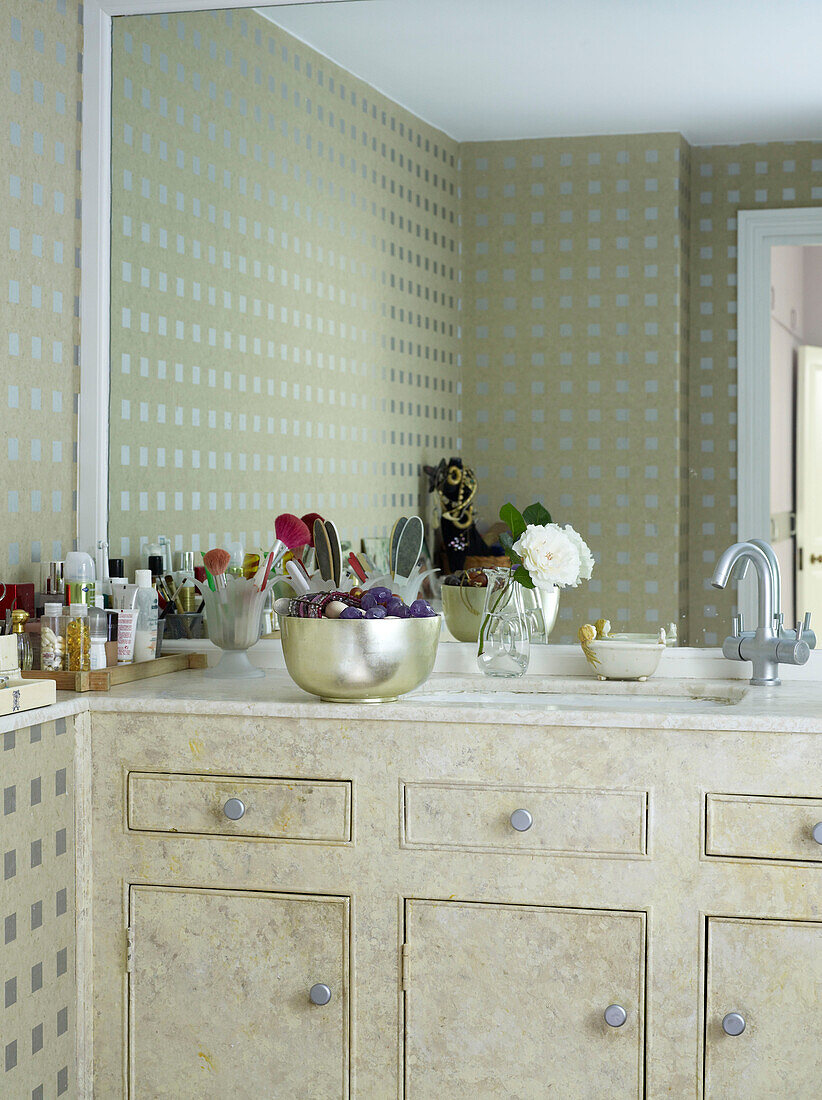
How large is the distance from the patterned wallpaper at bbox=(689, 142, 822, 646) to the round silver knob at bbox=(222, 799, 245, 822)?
2.89ft

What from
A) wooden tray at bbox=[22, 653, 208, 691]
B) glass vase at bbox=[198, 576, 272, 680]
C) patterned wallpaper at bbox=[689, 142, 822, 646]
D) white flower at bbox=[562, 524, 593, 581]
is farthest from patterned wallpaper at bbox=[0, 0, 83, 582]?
patterned wallpaper at bbox=[689, 142, 822, 646]

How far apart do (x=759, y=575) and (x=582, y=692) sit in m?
0.38

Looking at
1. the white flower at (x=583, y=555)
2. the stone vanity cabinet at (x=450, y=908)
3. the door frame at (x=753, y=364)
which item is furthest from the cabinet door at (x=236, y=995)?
the door frame at (x=753, y=364)

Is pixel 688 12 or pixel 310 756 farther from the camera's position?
pixel 688 12

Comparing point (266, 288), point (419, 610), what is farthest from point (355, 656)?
point (266, 288)

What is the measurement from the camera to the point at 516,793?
175cm

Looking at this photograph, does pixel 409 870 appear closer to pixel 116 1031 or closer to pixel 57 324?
pixel 116 1031

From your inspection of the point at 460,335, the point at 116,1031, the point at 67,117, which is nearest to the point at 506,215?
the point at 460,335

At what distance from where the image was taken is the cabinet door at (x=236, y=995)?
1.82 meters

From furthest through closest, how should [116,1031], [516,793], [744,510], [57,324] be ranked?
[57,324], [744,510], [116,1031], [516,793]

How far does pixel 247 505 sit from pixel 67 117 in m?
0.84

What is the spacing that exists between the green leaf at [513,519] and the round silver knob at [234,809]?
72 cm

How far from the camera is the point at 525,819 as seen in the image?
5.69ft

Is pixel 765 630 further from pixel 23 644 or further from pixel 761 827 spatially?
pixel 23 644
